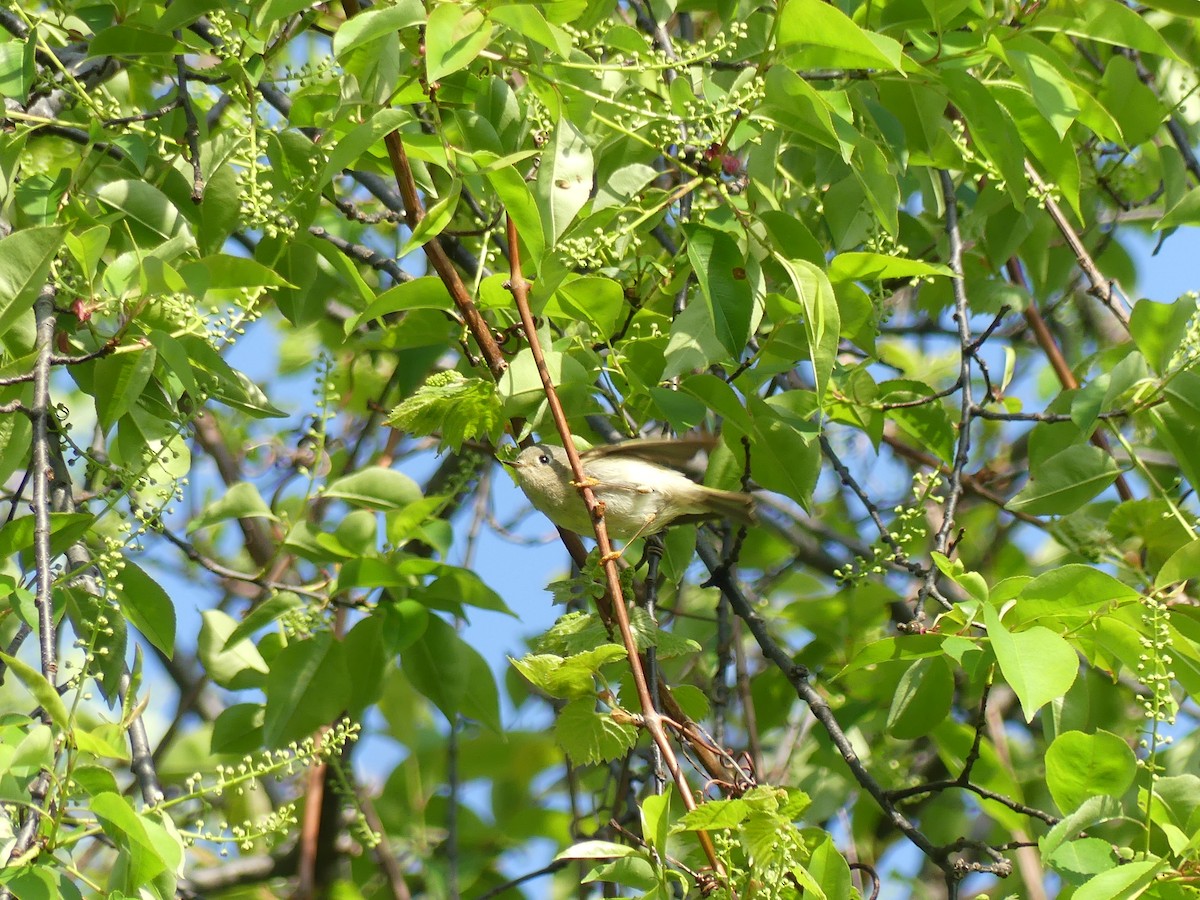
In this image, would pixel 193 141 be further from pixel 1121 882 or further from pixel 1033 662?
pixel 1121 882

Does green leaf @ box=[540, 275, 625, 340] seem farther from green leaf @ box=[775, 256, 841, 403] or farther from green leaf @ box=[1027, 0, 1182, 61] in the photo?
green leaf @ box=[1027, 0, 1182, 61]

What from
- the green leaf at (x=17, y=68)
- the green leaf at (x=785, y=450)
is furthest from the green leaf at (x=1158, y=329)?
the green leaf at (x=17, y=68)

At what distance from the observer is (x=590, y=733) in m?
2.12

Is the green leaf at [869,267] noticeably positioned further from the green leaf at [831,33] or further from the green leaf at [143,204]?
the green leaf at [143,204]

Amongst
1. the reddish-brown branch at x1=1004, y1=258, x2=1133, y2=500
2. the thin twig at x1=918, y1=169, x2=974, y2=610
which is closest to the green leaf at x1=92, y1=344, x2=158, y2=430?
the thin twig at x1=918, y1=169, x2=974, y2=610

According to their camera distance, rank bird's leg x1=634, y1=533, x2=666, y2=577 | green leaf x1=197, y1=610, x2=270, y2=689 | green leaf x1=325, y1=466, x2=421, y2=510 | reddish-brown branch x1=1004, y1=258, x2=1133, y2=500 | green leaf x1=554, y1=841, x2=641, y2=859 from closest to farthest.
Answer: green leaf x1=554, y1=841, x2=641, y2=859 < bird's leg x1=634, y1=533, x2=666, y2=577 < green leaf x1=325, y1=466, x2=421, y2=510 < green leaf x1=197, y1=610, x2=270, y2=689 < reddish-brown branch x1=1004, y1=258, x2=1133, y2=500

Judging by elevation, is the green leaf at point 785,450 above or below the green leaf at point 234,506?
below

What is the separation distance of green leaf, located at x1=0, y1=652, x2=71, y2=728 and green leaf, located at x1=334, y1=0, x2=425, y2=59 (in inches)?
39.3

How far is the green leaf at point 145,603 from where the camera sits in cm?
256

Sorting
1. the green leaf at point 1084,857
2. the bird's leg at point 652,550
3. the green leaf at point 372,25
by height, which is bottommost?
the green leaf at point 1084,857

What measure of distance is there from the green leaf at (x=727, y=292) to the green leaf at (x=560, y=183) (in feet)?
0.96

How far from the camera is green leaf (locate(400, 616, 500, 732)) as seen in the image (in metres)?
3.12

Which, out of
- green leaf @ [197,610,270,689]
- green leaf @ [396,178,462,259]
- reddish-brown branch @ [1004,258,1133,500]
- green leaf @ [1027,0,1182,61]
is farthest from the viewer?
reddish-brown branch @ [1004,258,1133,500]

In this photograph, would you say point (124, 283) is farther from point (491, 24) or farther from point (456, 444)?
point (491, 24)
